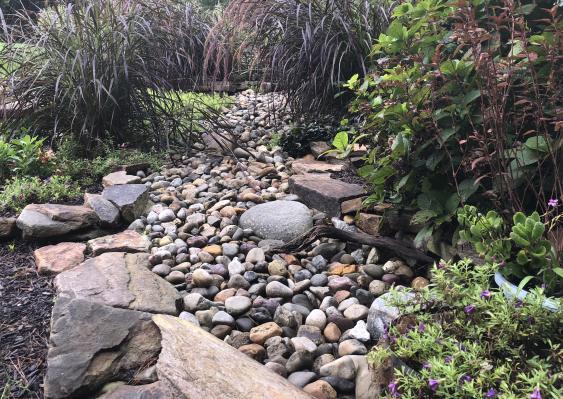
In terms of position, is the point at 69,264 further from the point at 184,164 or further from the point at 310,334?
the point at 184,164

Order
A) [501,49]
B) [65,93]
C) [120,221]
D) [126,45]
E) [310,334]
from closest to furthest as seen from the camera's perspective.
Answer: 1. [310,334]
2. [501,49]
3. [120,221]
4. [65,93]
5. [126,45]

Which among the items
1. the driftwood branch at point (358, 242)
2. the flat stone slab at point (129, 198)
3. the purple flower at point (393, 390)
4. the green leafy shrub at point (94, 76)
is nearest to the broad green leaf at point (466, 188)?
the driftwood branch at point (358, 242)

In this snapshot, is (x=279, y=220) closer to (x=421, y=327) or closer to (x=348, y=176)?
(x=348, y=176)

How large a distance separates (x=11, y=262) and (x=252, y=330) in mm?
1267

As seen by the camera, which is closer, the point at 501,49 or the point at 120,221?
the point at 501,49

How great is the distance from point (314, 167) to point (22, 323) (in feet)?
6.54

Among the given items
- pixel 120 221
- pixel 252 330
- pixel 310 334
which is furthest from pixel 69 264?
pixel 310 334

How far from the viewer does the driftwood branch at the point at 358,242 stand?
2193mm

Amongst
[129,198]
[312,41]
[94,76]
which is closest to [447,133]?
[129,198]

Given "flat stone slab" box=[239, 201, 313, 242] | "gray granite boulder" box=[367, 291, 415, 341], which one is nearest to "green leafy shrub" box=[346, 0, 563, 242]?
"gray granite boulder" box=[367, 291, 415, 341]

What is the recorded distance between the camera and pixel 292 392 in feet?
4.52

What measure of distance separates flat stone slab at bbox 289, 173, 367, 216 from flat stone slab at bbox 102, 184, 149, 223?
34.7 inches

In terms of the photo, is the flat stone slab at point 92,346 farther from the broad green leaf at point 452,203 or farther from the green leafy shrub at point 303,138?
the green leafy shrub at point 303,138

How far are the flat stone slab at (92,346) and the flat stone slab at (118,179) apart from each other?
1.62 meters
